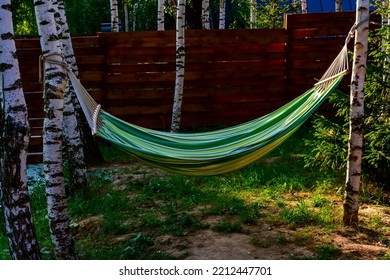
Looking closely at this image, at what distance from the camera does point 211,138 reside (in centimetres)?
427

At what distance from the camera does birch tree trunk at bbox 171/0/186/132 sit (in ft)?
22.6

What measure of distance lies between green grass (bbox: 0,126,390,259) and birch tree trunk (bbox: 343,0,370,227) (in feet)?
0.65

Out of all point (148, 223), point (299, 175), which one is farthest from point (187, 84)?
point (148, 223)

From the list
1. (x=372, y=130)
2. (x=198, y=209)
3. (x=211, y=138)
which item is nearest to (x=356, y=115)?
(x=372, y=130)

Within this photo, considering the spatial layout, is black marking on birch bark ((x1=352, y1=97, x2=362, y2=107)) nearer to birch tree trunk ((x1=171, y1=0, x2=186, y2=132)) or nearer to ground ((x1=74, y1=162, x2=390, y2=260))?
ground ((x1=74, y1=162, x2=390, y2=260))

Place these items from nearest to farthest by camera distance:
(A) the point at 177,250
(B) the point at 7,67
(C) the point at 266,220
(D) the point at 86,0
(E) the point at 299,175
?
(B) the point at 7,67 → (A) the point at 177,250 → (C) the point at 266,220 → (E) the point at 299,175 → (D) the point at 86,0

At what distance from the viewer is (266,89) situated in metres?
7.59

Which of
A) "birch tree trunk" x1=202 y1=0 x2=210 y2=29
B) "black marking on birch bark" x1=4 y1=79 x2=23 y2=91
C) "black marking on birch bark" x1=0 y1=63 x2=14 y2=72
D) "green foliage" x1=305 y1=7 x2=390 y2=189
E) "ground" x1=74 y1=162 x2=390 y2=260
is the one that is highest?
"birch tree trunk" x1=202 y1=0 x2=210 y2=29

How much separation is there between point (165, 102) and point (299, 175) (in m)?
2.53

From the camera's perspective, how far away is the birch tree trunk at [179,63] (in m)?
6.88

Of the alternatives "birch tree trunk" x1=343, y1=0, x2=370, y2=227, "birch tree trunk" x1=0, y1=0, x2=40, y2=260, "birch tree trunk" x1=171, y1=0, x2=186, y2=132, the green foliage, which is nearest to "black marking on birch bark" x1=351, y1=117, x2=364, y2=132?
"birch tree trunk" x1=343, y1=0, x2=370, y2=227

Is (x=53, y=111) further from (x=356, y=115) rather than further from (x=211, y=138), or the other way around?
(x=356, y=115)

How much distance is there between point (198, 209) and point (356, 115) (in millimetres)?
1482
